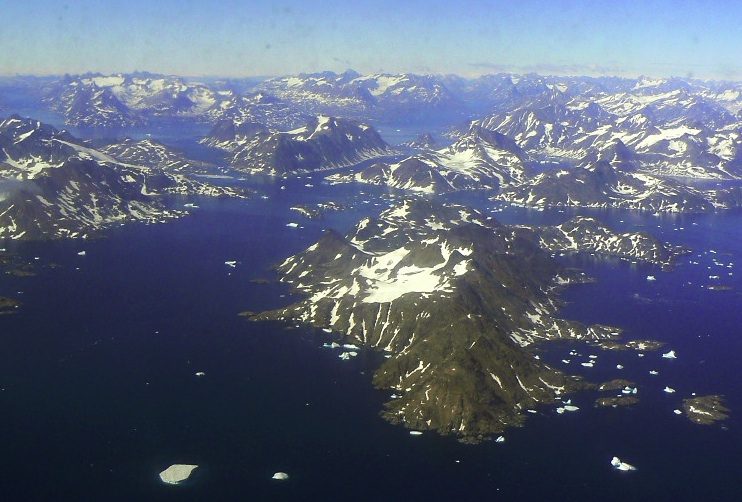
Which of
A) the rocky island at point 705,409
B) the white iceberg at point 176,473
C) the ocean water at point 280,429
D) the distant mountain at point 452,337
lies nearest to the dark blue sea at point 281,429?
the ocean water at point 280,429

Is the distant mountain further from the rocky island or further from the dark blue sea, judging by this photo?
the rocky island

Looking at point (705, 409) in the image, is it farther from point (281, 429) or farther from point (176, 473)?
point (176, 473)

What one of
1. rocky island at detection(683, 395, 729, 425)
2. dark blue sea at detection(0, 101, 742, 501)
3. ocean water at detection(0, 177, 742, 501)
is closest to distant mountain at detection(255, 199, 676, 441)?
dark blue sea at detection(0, 101, 742, 501)

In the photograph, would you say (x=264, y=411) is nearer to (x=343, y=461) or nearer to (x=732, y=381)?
(x=343, y=461)

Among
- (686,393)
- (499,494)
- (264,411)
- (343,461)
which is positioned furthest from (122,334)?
(686,393)

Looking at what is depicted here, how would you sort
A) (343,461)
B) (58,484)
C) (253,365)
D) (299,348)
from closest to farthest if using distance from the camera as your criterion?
(58,484) → (343,461) → (253,365) → (299,348)

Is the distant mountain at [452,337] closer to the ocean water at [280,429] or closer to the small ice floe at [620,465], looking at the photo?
the ocean water at [280,429]
